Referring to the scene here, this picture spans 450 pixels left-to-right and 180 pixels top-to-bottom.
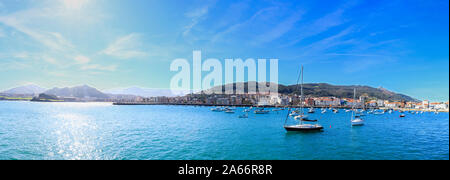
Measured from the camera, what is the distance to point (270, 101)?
12300 cm

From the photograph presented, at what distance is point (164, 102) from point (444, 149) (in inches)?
5722

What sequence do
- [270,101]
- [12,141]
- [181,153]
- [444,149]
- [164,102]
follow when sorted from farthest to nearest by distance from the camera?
[164,102] < [270,101] < [12,141] < [444,149] < [181,153]

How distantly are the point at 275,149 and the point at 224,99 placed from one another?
386 feet
